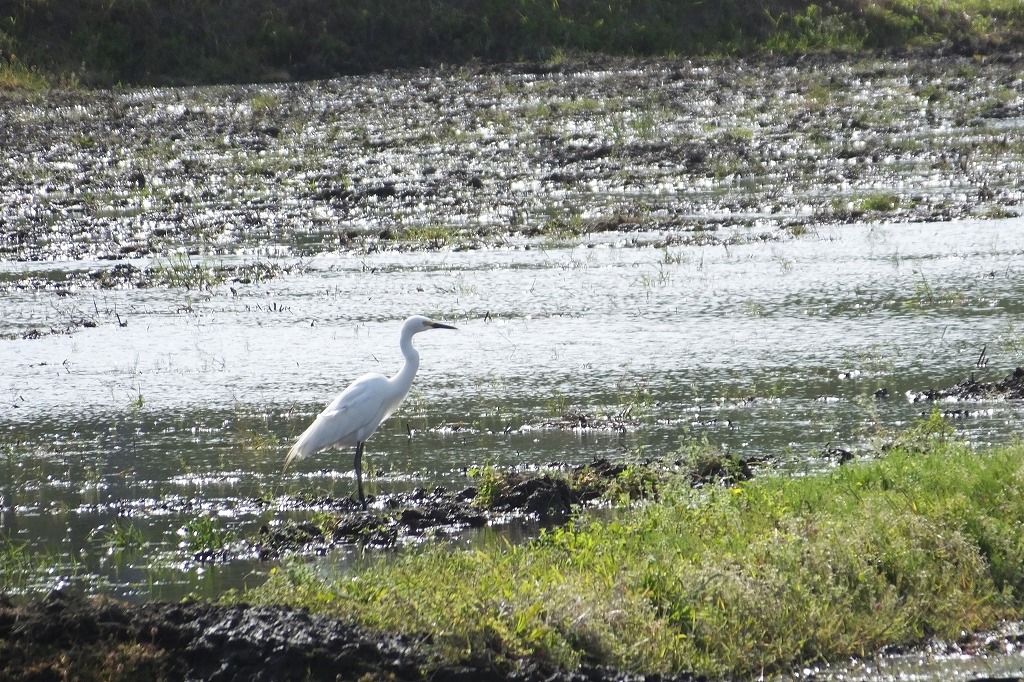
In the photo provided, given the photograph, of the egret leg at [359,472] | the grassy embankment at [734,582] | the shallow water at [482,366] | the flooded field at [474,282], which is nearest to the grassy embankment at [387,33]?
the flooded field at [474,282]

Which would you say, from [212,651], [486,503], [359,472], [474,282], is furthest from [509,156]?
[212,651]

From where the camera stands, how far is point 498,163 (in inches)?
938

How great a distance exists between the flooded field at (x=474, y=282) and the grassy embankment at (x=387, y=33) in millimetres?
3170

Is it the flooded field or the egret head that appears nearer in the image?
the flooded field

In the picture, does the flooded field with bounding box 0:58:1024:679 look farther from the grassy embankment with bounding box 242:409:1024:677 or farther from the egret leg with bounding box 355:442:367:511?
the grassy embankment with bounding box 242:409:1024:677

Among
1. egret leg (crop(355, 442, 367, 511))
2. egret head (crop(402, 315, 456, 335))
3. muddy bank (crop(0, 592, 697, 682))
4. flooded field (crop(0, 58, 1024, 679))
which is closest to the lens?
muddy bank (crop(0, 592, 697, 682))

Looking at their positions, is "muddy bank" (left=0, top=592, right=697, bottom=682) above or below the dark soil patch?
above

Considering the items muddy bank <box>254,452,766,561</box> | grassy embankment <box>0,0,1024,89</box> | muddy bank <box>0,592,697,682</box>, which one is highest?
grassy embankment <box>0,0,1024,89</box>

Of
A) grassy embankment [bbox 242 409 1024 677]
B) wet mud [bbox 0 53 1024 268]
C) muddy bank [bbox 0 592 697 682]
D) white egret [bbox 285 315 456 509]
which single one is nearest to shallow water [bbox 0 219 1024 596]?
white egret [bbox 285 315 456 509]

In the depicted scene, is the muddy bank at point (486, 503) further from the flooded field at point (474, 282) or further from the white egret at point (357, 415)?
the white egret at point (357, 415)

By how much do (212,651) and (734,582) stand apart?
→ 213 cm

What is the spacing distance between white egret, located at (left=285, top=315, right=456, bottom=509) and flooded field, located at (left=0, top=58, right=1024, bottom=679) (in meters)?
0.28

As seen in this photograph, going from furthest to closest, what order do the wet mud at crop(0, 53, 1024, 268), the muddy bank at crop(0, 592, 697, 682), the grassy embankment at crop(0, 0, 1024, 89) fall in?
the grassy embankment at crop(0, 0, 1024, 89) < the wet mud at crop(0, 53, 1024, 268) < the muddy bank at crop(0, 592, 697, 682)

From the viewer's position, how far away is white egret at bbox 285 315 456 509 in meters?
9.12
